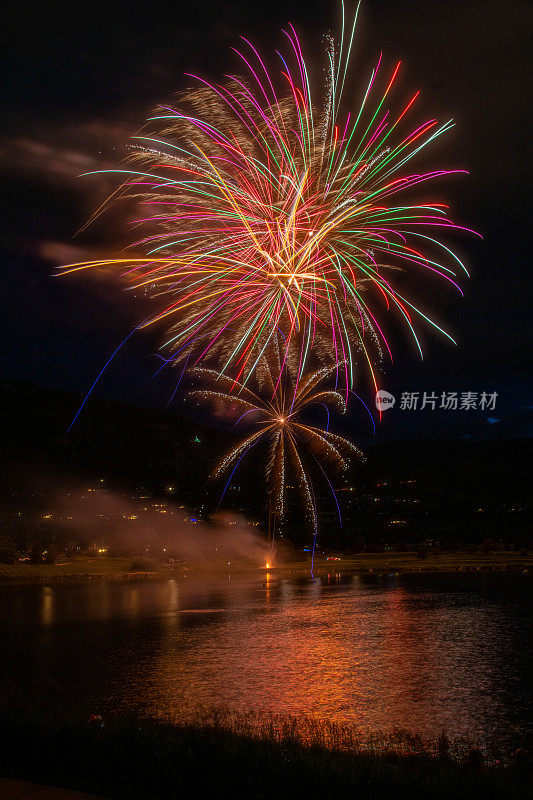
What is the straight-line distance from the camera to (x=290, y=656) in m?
23.7

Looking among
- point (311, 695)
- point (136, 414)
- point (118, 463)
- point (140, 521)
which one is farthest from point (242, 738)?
point (136, 414)

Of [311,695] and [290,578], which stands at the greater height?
[311,695]

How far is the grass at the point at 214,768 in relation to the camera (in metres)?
6.84

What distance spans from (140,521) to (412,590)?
44.5m

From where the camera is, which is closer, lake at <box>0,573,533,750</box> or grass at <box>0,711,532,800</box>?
grass at <box>0,711,532,800</box>

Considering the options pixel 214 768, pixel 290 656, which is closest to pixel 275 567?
pixel 290 656

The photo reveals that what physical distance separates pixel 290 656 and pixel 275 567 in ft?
188

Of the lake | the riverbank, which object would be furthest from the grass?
the riverbank

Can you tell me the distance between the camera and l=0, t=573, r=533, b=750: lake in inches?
627

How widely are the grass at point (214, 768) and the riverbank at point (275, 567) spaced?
54.5 meters

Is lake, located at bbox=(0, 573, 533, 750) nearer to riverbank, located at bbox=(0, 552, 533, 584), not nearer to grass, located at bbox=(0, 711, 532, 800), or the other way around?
grass, located at bbox=(0, 711, 532, 800)

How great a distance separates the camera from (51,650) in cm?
2553

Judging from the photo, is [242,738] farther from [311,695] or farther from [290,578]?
[290,578]

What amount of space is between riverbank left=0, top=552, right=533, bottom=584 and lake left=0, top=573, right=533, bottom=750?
14.4 metres
